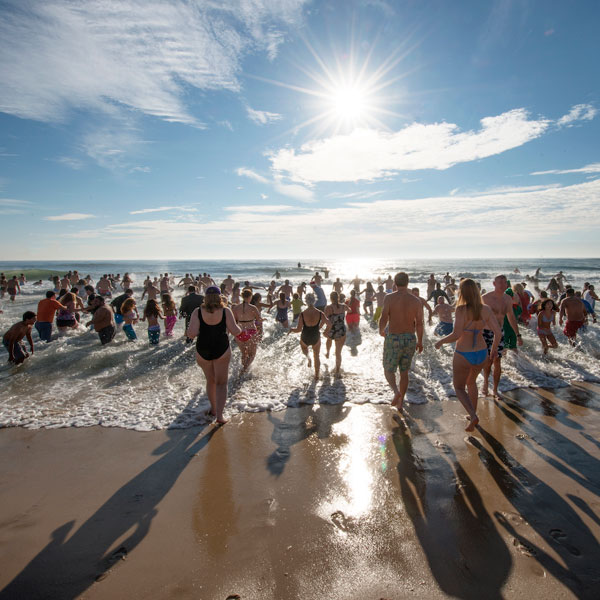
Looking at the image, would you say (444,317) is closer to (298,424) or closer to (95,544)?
(298,424)

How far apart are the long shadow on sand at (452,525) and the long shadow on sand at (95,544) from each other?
95.4 inches

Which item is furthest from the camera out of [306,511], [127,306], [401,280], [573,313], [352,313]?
[352,313]

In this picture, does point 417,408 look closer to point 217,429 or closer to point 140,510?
point 217,429

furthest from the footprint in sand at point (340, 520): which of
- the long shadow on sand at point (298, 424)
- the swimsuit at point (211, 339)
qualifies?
the swimsuit at point (211, 339)

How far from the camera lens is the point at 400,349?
5.32m

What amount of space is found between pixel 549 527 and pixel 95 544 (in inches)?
151

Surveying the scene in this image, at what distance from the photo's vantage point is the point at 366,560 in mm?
2551

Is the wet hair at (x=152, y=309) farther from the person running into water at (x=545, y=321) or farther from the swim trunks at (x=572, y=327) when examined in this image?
the swim trunks at (x=572, y=327)

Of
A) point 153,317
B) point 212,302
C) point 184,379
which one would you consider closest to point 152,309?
point 153,317

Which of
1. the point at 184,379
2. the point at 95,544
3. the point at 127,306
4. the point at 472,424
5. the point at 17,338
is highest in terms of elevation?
the point at 127,306

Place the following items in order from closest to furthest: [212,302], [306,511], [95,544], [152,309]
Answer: [95,544]
[306,511]
[212,302]
[152,309]

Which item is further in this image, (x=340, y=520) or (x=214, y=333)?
(x=214, y=333)

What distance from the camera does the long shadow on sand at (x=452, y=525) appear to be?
236 centimetres

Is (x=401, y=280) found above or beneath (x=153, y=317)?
above
